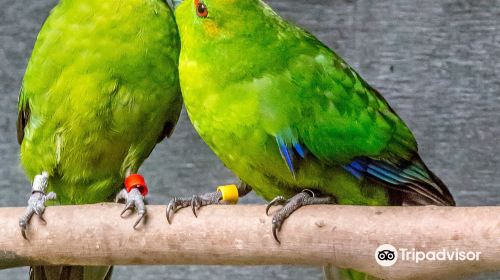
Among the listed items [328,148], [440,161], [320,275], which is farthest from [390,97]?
[328,148]

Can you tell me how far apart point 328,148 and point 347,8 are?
65cm

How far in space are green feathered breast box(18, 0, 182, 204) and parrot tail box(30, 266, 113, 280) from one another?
0.17m

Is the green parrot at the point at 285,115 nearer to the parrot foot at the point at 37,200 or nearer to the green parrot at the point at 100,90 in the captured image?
the green parrot at the point at 100,90

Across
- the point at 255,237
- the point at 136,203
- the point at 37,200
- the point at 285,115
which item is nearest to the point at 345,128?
the point at 285,115

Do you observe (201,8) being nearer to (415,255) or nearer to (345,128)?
(345,128)

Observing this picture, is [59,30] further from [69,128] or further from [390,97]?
[390,97]

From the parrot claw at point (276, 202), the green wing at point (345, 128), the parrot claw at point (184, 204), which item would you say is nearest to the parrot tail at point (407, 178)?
the green wing at point (345, 128)

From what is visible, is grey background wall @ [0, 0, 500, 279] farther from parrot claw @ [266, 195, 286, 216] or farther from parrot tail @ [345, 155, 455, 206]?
parrot claw @ [266, 195, 286, 216]

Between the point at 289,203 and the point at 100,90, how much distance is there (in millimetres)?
391

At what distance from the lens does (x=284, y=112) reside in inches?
45.8

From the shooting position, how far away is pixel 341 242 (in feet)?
3.57

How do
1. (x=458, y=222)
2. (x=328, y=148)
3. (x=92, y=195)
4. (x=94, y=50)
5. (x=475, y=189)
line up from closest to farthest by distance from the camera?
(x=458, y=222) < (x=328, y=148) < (x=94, y=50) < (x=92, y=195) < (x=475, y=189)

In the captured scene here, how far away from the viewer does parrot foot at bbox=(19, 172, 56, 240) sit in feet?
3.99

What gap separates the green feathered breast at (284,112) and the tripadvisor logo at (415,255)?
0.18m
